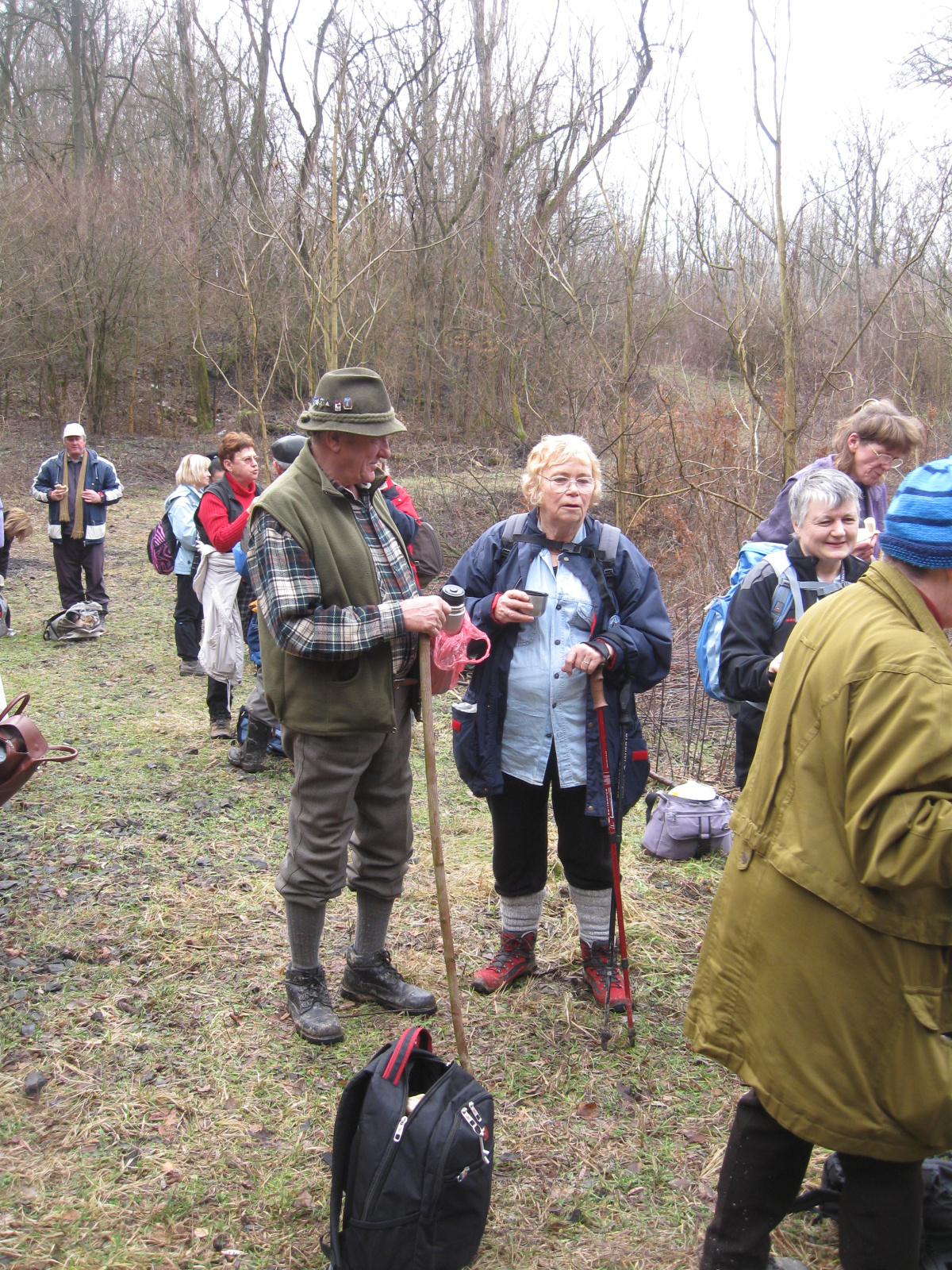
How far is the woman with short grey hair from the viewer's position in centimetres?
328

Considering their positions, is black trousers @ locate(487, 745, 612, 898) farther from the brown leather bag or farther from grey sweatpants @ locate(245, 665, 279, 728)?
grey sweatpants @ locate(245, 665, 279, 728)

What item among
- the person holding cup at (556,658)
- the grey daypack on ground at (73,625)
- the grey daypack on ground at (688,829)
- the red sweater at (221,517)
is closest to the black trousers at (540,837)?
the person holding cup at (556,658)

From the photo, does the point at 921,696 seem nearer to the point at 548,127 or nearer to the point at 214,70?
the point at 548,127

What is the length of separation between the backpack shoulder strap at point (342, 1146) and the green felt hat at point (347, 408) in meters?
1.77

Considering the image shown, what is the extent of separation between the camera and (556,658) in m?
3.19

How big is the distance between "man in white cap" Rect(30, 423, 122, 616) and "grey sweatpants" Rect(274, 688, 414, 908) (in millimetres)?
7057

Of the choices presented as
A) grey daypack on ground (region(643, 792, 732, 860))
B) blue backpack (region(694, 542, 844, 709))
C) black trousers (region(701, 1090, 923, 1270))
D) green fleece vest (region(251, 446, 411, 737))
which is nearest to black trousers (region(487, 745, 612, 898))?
green fleece vest (region(251, 446, 411, 737))

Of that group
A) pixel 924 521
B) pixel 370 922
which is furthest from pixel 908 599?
pixel 370 922

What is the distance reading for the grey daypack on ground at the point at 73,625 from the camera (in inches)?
367

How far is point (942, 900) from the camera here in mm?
1686

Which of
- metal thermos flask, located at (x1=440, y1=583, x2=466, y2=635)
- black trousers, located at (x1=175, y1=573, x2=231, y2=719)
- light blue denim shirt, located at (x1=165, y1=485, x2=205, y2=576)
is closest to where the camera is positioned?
metal thermos flask, located at (x1=440, y1=583, x2=466, y2=635)

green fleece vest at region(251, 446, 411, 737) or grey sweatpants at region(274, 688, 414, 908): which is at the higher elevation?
green fleece vest at region(251, 446, 411, 737)

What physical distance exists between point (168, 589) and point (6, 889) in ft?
26.7

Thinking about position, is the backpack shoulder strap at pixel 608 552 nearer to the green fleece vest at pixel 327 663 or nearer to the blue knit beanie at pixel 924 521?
the green fleece vest at pixel 327 663
